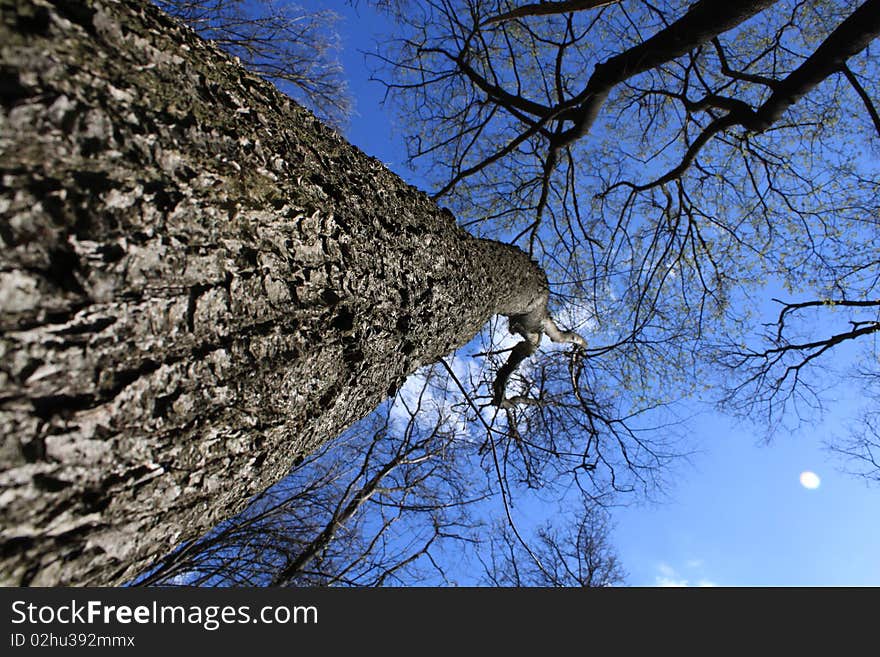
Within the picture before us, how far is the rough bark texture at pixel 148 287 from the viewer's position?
2.05ft

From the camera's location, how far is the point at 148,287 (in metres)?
0.77

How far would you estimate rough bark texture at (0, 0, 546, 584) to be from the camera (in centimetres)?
62

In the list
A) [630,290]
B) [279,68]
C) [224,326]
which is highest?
[279,68]

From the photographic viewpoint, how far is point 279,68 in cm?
438

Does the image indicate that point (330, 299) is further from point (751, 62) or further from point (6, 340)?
point (751, 62)

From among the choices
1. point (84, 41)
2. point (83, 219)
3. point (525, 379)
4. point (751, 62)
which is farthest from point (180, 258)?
point (751, 62)

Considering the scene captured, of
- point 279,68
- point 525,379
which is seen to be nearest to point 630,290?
point 525,379

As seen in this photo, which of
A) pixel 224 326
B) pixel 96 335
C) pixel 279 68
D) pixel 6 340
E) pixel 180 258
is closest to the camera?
pixel 6 340

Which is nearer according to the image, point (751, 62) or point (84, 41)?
point (84, 41)

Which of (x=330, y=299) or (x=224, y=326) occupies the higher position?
(x=330, y=299)

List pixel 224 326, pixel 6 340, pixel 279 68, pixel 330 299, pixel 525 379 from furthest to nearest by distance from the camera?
pixel 525 379
pixel 279 68
pixel 330 299
pixel 224 326
pixel 6 340

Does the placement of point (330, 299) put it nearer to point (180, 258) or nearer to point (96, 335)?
point (180, 258)

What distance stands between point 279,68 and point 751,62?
450 cm

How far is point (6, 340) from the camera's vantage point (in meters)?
0.59
